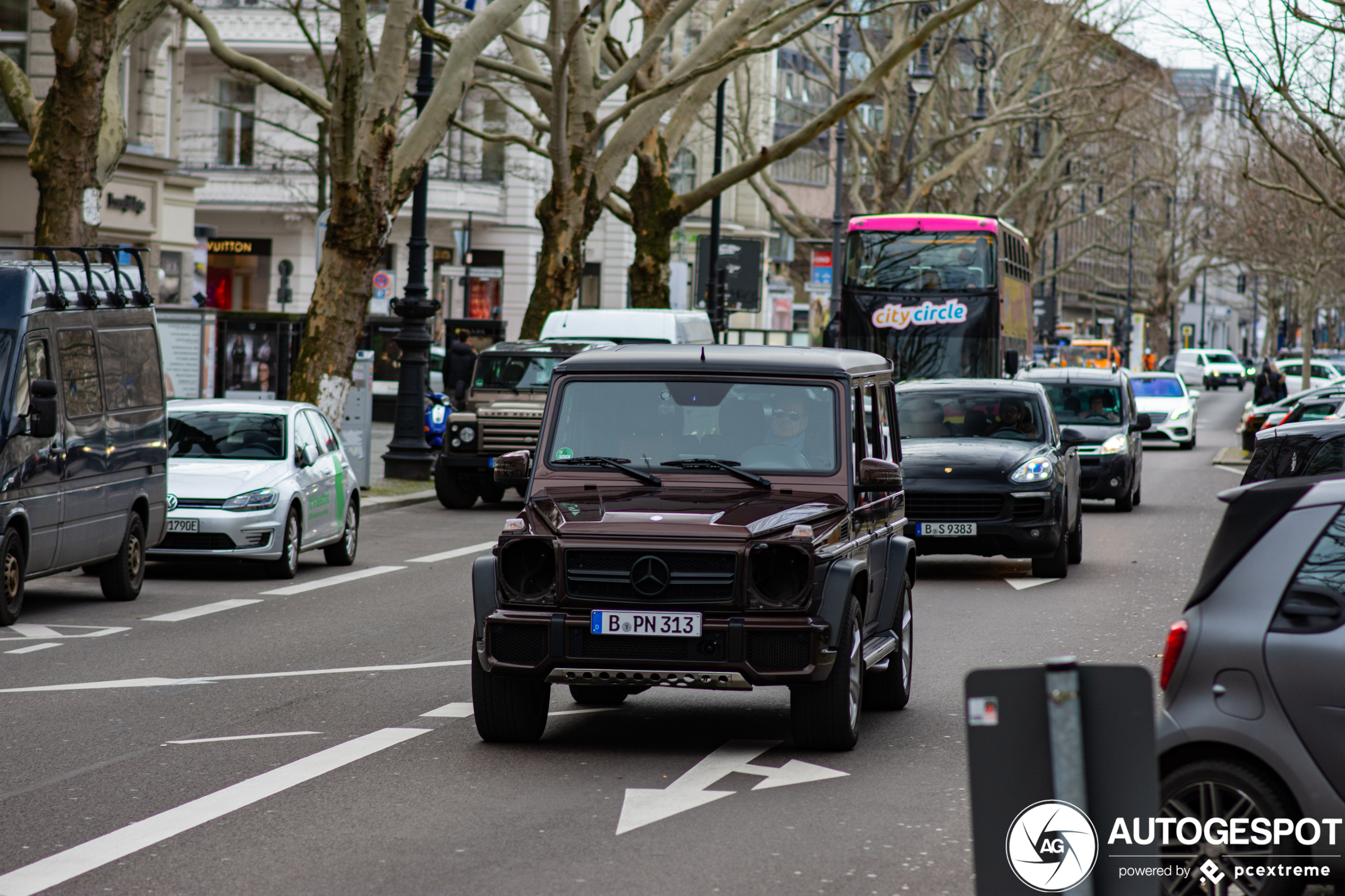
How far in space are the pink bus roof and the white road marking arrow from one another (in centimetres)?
2465

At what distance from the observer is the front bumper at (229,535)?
1612 cm

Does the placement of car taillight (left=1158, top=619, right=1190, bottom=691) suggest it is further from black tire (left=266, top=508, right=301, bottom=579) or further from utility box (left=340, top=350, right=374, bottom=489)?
utility box (left=340, top=350, right=374, bottom=489)

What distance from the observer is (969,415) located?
18047 mm

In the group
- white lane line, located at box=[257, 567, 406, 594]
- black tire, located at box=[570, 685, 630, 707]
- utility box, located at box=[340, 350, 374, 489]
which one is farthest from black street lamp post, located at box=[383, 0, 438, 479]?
black tire, located at box=[570, 685, 630, 707]

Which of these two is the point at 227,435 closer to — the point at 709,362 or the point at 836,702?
the point at 709,362

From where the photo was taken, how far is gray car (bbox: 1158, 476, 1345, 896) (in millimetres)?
5293

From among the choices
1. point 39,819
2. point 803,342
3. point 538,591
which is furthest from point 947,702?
point 803,342

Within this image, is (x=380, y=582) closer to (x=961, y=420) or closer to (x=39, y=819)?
(x=961, y=420)

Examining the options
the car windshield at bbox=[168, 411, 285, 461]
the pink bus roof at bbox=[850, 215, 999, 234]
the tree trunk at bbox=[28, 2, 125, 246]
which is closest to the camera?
the car windshield at bbox=[168, 411, 285, 461]

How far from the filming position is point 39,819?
6988 millimetres

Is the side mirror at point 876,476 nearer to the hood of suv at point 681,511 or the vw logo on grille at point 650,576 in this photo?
the hood of suv at point 681,511

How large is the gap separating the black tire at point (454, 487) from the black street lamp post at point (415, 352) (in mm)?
3011

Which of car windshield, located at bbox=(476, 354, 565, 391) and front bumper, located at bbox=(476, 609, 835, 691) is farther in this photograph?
car windshield, located at bbox=(476, 354, 565, 391)

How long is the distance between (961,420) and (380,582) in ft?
17.9
